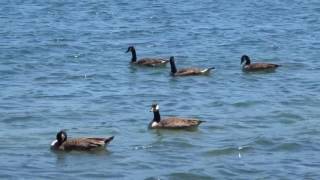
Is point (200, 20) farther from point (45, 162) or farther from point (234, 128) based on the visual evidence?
point (45, 162)

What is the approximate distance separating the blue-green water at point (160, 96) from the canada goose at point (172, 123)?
0.66 ft

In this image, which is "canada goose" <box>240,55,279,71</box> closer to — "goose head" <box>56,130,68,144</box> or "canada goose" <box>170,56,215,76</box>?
"canada goose" <box>170,56,215,76</box>

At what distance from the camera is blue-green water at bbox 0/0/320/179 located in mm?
17359

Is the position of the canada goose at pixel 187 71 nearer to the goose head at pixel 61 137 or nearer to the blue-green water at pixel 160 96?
the blue-green water at pixel 160 96

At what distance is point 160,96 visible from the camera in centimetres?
2483

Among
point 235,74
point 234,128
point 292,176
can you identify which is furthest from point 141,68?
point 292,176

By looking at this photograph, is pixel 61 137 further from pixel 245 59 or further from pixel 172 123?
pixel 245 59

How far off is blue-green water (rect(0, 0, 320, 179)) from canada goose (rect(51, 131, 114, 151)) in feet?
0.62

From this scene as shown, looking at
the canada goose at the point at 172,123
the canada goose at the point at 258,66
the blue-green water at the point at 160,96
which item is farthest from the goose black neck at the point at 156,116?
the canada goose at the point at 258,66

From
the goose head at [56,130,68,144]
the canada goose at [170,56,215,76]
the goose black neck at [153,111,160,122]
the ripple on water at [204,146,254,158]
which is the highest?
the goose head at [56,130,68,144]

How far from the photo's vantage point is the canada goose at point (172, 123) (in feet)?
66.7

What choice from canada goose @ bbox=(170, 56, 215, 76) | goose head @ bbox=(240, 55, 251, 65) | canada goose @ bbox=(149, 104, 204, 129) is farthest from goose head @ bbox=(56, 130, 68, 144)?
goose head @ bbox=(240, 55, 251, 65)

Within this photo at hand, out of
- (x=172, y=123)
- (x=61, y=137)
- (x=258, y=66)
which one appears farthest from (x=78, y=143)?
(x=258, y=66)

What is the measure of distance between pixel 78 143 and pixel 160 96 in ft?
21.4
